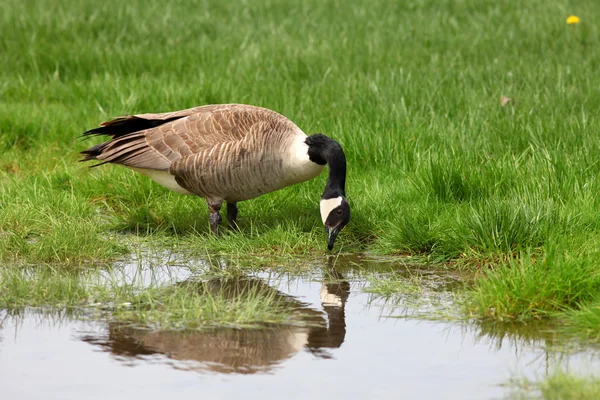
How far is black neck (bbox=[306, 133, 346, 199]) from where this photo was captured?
6590 millimetres

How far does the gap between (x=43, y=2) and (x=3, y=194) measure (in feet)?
25.6

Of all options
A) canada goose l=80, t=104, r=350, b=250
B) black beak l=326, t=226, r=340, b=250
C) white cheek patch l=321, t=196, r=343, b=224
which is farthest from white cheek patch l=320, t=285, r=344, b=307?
canada goose l=80, t=104, r=350, b=250

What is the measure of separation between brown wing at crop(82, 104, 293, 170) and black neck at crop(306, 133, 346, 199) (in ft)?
1.88

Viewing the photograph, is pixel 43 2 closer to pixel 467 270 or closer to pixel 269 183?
pixel 269 183

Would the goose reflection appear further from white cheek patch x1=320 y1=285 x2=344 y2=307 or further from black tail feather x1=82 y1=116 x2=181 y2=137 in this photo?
black tail feather x1=82 y1=116 x2=181 y2=137

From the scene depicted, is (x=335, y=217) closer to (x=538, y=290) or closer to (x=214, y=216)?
(x=214, y=216)

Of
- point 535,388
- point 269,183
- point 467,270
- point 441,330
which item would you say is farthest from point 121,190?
point 535,388

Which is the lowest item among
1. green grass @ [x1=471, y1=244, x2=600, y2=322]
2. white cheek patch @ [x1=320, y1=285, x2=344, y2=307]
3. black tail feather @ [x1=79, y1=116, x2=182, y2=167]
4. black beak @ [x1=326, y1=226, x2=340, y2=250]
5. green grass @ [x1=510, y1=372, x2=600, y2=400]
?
green grass @ [x1=510, y1=372, x2=600, y2=400]

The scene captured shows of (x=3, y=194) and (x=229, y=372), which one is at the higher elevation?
(x=3, y=194)

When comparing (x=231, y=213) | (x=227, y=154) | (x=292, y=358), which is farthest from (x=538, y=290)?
(x=231, y=213)

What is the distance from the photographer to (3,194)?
755cm

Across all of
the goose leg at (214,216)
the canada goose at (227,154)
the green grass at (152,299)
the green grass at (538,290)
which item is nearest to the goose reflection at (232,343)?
the green grass at (152,299)

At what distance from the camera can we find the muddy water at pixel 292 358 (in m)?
4.05

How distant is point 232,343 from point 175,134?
282 centimetres
